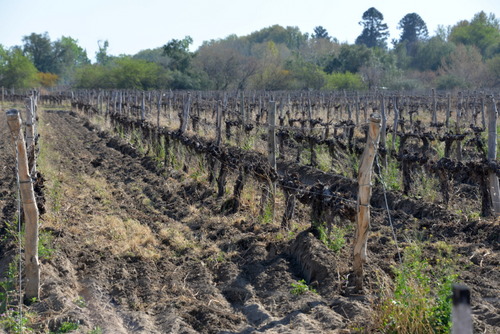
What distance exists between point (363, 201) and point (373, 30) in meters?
110

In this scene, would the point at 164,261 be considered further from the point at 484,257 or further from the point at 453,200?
the point at 453,200

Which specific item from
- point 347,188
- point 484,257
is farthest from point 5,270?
point 347,188

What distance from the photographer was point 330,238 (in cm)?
816

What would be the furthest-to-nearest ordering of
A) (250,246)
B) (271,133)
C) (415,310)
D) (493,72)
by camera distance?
(493,72) → (271,133) → (250,246) → (415,310)

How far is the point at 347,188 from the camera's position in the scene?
43.1ft

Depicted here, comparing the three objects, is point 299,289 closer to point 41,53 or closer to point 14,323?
point 14,323

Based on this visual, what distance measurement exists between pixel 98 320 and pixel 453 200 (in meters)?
7.82

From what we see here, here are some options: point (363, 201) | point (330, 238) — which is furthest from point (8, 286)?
point (330, 238)

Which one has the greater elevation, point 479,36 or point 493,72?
point 479,36

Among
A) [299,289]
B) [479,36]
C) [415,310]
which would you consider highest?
[479,36]

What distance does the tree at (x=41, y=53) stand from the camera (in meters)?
109

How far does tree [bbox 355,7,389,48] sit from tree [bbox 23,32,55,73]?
55.7 meters

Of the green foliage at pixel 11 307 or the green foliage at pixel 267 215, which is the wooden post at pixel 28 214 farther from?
the green foliage at pixel 267 215

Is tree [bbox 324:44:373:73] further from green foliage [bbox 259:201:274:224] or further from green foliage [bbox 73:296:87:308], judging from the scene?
green foliage [bbox 73:296:87:308]
